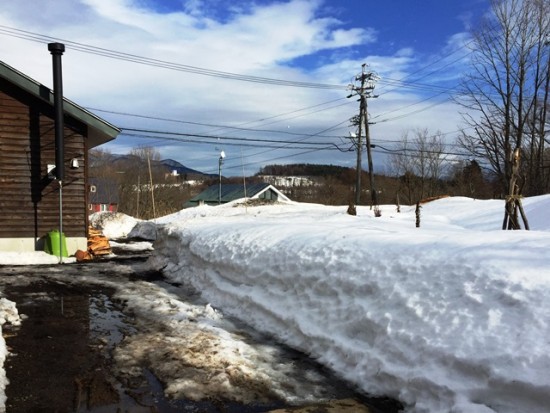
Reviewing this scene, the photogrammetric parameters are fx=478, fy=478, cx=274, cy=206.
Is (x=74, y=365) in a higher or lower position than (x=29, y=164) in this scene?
lower

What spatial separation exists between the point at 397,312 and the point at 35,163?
11.7 metres

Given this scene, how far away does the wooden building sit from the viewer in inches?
502

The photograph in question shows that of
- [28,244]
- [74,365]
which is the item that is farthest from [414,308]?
[28,244]

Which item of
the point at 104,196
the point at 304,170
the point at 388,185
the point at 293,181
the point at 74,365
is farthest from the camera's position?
the point at 304,170

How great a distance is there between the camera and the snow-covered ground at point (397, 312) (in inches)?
137

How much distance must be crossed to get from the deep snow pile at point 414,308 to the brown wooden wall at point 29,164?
784cm

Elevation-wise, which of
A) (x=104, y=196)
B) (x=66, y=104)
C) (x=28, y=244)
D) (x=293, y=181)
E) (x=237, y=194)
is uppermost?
(x=293, y=181)

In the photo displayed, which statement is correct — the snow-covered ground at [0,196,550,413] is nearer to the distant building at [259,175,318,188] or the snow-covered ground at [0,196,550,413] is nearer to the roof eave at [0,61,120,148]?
the roof eave at [0,61,120,148]

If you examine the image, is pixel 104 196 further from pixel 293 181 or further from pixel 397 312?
pixel 397 312

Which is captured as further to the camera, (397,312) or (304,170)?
(304,170)

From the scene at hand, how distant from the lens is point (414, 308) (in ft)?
14.3

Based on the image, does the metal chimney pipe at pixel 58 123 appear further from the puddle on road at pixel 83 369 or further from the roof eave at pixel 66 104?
the puddle on road at pixel 83 369

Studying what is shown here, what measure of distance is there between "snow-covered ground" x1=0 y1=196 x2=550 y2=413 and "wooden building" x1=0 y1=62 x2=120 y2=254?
7.00 meters

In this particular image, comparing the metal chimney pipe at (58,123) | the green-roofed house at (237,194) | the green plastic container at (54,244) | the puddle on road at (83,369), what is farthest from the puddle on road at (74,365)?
the green-roofed house at (237,194)
